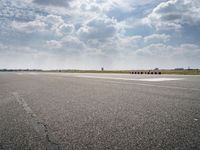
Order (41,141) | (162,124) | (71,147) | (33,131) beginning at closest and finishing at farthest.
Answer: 1. (71,147)
2. (41,141)
3. (33,131)
4. (162,124)

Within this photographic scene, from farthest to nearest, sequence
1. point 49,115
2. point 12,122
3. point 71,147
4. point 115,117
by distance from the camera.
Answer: point 49,115 < point 115,117 < point 12,122 < point 71,147

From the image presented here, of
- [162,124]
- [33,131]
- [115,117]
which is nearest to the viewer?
[33,131]

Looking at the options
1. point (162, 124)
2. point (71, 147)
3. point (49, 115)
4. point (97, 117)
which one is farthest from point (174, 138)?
point (49, 115)

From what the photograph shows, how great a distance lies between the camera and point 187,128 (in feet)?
12.2

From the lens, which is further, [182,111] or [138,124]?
[182,111]

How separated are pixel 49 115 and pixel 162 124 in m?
2.58

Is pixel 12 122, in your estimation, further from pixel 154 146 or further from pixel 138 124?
pixel 154 146

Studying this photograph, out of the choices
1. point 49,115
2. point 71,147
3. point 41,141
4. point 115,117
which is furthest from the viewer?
point 49,115

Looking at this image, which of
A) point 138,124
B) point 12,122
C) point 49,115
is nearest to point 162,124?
point 138,124

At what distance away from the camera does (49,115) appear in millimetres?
5051

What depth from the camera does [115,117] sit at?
185 inches

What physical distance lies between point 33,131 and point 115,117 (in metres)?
1.79

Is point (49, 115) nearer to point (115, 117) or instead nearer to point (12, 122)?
point (12, 122)

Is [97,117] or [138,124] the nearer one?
[138,124]
